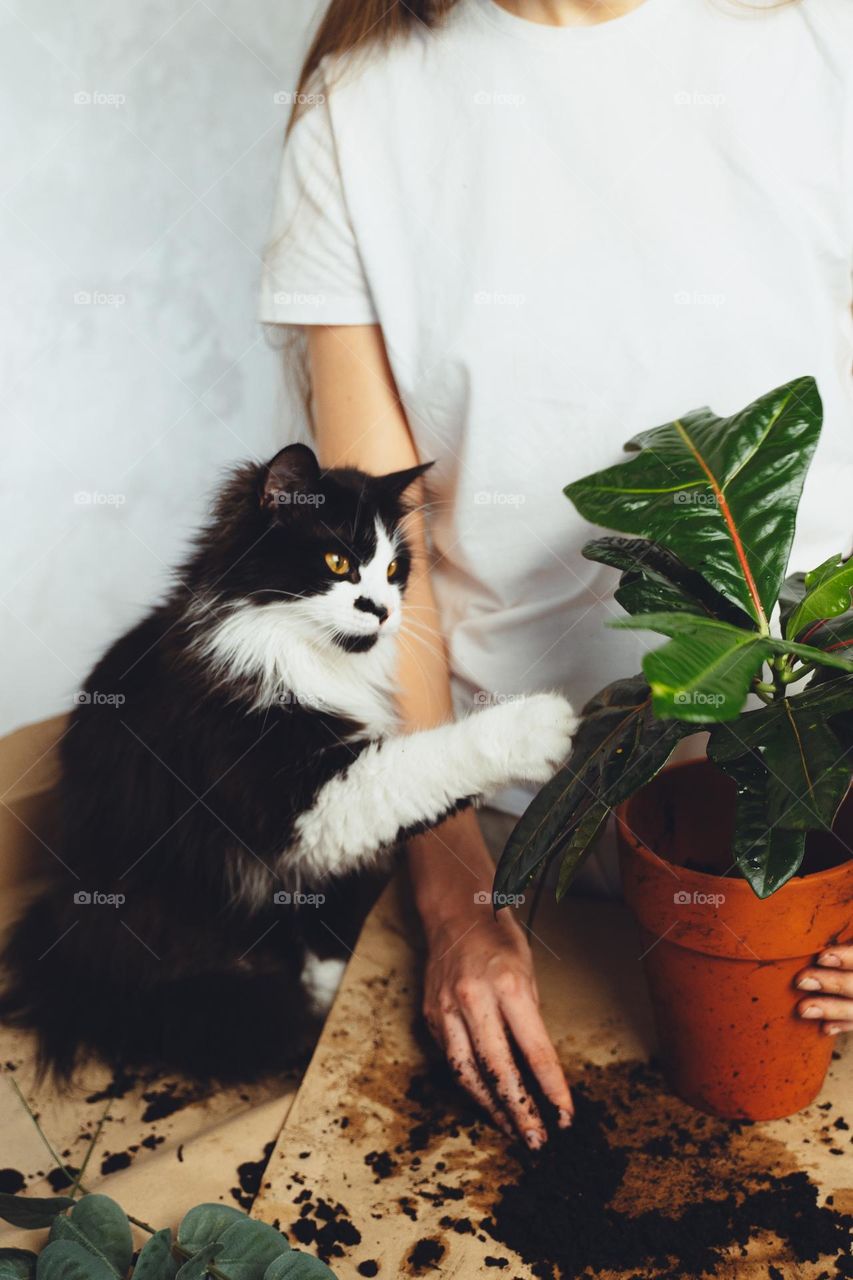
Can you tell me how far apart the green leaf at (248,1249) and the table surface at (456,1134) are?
0.07 m

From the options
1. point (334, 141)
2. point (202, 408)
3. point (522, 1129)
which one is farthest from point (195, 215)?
point (522, 1129)

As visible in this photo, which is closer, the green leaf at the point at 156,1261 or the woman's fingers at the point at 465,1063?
the green leaf at the point at 156,1261

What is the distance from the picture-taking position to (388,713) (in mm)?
1165

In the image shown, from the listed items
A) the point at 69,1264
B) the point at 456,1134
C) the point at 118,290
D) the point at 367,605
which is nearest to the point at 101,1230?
the point at 69,1264

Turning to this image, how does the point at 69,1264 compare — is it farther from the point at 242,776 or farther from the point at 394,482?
the point at 394,482

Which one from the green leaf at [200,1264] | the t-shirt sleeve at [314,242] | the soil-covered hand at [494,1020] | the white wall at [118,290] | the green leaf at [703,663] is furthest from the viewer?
the white wall at [118,290]

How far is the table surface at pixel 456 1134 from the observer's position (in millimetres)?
807

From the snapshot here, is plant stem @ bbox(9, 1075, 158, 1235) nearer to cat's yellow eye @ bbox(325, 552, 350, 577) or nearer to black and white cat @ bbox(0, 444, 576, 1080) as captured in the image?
black and white cat @ bbox(0, 444, 576, 1080)

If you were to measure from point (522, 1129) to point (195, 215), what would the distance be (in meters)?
1.35

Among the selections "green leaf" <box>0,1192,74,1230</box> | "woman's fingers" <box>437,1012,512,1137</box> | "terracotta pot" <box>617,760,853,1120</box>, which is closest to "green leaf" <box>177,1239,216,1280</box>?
"green leaf" <box>0,1192,74,1230</box>

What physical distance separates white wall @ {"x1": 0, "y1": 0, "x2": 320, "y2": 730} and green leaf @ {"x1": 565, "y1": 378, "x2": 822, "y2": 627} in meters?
0.79

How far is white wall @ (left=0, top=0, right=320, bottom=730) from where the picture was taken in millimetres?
1463

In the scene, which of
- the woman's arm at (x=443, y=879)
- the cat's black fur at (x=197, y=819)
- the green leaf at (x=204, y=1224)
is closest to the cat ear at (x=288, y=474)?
the cat's black fur at (x=197, y=819)

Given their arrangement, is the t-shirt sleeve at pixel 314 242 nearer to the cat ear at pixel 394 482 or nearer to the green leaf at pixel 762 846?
the cat ear at pixel 394 482
